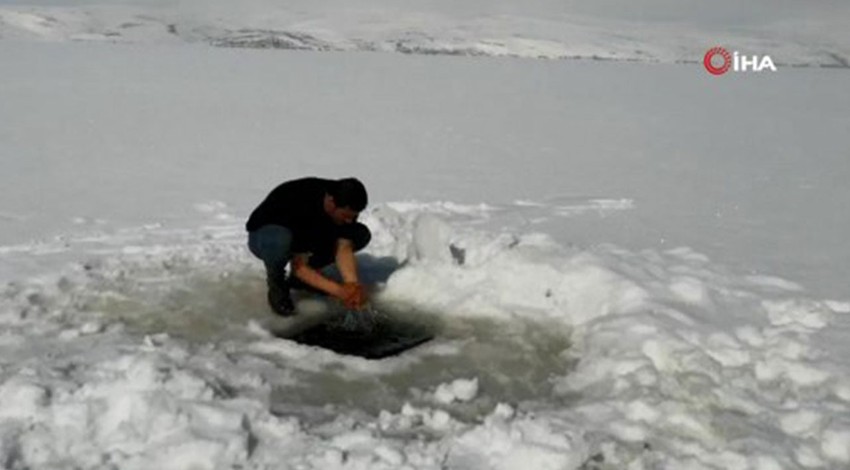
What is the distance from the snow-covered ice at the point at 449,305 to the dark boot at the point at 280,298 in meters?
0.13

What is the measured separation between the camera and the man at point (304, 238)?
458 cm

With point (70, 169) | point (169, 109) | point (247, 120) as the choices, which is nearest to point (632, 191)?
point (70, 169)

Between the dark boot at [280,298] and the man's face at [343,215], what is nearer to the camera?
the man's face at [343,215]

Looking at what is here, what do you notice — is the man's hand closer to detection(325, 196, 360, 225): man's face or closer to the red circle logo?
detection(325, 196, 360, 225): man's face

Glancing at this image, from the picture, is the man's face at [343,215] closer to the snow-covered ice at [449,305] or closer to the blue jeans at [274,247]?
the blue jeans at [274,247]

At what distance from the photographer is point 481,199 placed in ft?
28.8

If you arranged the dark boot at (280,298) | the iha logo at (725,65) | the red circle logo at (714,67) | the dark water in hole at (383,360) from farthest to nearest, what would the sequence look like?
1. the iha logo at (725,65)
2. the red circle logo at (714,67)
3. the dark boot at (280,298)
4. the dark water in hole at (383,360)

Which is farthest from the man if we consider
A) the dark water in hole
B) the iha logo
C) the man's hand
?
the iha logo

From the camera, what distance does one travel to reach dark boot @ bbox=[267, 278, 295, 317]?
4789 mm

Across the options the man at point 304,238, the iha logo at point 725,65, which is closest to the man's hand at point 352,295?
the man at point 304,238

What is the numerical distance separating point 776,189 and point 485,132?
5864mm

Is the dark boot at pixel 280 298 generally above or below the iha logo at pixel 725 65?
above

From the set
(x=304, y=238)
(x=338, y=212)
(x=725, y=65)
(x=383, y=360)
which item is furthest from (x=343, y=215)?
(x=725, y=65)

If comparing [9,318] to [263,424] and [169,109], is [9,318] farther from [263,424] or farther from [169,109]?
[169,109]
